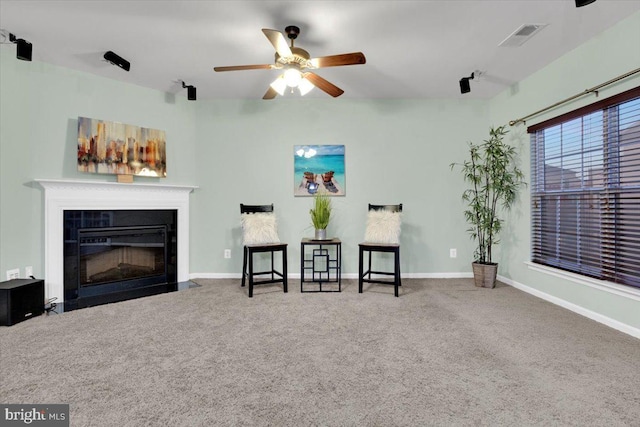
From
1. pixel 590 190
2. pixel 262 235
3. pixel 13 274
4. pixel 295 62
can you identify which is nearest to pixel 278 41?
pixel 295 62

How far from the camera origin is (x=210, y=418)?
1.35 m

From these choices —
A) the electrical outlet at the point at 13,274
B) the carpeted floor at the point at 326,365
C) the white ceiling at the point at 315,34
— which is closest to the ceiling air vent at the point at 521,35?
the white ceiling at the point at 315,34

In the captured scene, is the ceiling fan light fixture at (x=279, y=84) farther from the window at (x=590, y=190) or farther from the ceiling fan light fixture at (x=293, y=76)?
the window at (x=590, y=190)

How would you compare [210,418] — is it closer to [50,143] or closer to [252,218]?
[252,218]

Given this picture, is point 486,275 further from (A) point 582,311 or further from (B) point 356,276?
(B) point 356,276

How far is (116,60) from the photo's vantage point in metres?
2.82

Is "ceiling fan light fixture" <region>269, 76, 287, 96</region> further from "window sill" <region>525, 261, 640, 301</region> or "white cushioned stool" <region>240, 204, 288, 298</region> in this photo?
"window sill" <region>525, 261, 640, 301</region>

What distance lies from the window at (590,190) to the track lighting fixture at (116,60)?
13.8 feet

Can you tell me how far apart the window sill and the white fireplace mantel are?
412cm

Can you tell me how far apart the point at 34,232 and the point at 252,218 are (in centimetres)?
209

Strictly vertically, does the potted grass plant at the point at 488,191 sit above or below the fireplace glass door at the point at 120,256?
above

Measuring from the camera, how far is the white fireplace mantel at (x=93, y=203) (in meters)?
2.98

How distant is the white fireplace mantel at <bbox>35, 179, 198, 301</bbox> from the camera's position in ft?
9.79

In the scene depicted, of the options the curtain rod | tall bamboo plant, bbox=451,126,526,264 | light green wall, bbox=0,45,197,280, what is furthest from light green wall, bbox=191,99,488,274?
light green wall, bbox=0,45,197,280
